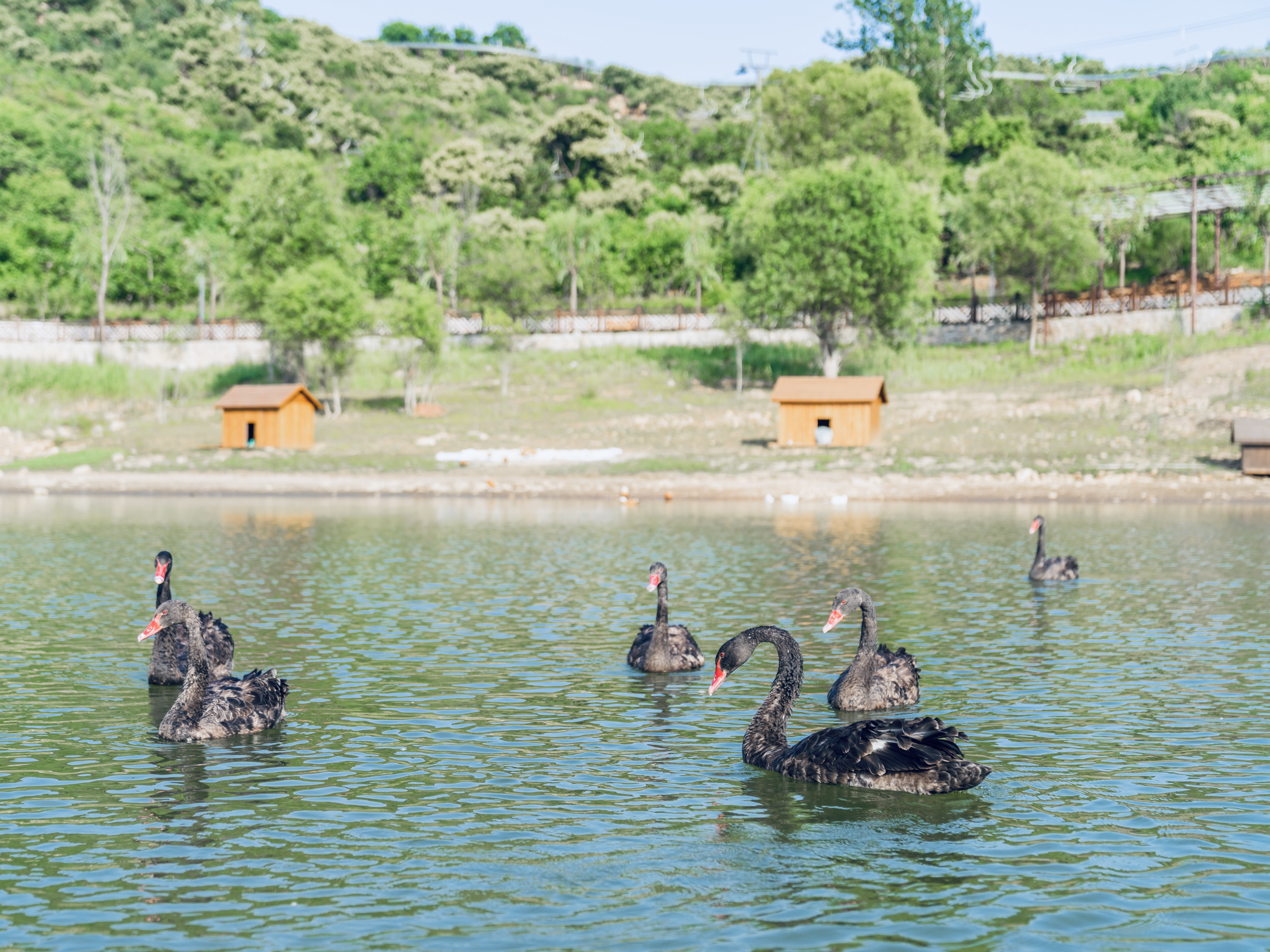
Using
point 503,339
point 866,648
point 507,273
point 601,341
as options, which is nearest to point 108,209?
point 507,273

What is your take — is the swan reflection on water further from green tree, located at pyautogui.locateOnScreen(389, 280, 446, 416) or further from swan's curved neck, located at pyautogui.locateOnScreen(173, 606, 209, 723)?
green tree, located at pyautogui.locateOnScreen(389, 280, 446, 416)

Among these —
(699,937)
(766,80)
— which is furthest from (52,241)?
(699,937)

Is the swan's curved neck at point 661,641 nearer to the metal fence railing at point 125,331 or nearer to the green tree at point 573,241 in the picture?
the metal fence railing at point 125,331

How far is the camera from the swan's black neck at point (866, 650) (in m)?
16.7

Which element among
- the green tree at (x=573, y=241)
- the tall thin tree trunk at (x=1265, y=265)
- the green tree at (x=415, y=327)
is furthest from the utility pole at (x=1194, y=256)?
the green tree at (x=415, y=327)

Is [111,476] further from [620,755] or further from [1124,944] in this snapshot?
[1124,944]

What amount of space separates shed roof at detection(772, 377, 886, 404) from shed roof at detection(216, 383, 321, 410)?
25.5 m

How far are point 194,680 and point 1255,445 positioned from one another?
49.5 meters

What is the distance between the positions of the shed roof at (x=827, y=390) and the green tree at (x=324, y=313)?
28.0m

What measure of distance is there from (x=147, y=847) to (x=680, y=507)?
130ft

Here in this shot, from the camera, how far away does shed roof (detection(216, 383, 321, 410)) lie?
66688mm

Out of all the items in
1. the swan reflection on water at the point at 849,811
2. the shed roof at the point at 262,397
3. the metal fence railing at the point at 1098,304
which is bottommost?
the swan reflection on water at the point at 849,811

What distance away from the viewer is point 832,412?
6475 cm

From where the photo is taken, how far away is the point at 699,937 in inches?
362
